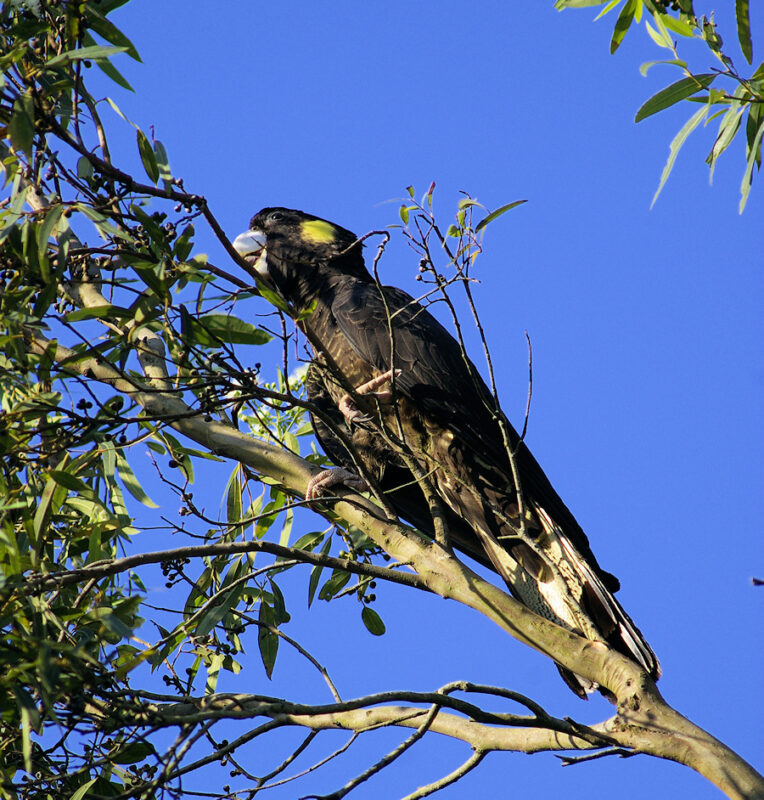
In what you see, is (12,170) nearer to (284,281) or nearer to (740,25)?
(740,25)

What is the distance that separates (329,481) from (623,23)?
163 cm

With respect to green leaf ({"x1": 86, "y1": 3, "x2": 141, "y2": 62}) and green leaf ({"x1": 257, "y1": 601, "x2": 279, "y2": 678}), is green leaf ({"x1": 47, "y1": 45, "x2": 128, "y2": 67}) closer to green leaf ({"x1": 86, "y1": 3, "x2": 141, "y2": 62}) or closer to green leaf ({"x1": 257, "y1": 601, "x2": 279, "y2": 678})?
green leaf ({"x1": 86, "y1": 3, "x2": 141, "y2": 62})

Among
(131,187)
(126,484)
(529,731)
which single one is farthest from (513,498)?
(131,187)

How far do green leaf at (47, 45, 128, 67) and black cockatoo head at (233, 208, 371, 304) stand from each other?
198 cm

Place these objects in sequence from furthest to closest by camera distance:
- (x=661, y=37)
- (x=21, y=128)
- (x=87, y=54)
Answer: (x=661, y=37) < (x=87, y=54) < (x=21, y=128)

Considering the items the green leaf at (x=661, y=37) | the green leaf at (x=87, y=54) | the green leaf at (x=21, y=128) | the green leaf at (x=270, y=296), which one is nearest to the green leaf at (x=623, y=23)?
the green leaf at (x=661, y=37)

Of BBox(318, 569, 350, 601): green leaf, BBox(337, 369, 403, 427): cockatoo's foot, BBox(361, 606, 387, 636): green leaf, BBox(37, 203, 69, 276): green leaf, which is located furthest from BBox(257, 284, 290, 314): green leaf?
BBox(361, 606, 387, 636): green leaf

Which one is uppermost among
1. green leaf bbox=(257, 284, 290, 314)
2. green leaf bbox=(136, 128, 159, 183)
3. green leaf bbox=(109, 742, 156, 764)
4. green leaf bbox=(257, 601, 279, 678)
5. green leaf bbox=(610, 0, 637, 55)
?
green leaf bbox=(610, 0, 637, 55)

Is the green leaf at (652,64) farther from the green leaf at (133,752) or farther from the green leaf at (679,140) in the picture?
the green leaf at (133,752)

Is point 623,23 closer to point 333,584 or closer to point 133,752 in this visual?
point 333,584

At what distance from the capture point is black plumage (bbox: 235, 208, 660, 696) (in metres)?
2.44

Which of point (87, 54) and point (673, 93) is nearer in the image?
point (87, 54)

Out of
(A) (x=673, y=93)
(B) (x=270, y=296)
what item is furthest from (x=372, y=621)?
(A) (x=673, y=93)

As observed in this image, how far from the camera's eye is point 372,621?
3.03 metres
